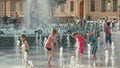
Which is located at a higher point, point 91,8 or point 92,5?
point 92,5

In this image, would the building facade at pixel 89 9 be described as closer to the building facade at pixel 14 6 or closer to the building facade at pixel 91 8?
the building facade at pixel 91 8

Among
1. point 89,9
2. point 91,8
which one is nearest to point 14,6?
point 89,9

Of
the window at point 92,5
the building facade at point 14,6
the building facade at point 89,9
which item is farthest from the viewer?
the building facade at point 14,6

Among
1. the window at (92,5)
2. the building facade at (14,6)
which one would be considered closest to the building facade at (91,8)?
the window at (92,5)

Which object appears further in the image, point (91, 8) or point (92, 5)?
point (92, 5)

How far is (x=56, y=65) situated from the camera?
15.6 meters

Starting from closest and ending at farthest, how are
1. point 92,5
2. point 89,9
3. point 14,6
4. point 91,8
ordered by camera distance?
point 89,9
point 91,8
point 92,5
point 14,6

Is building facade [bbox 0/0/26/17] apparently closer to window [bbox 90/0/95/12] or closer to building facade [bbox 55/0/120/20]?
building facade [bbox 55/0/120/20]

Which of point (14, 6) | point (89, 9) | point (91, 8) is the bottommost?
point (89, 9)

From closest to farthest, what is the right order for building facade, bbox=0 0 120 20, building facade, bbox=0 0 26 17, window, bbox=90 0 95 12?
building facade, bbox=0 0 120 20
window, bbox=90 0 95 12
building facade, bbox=0 0 26 17

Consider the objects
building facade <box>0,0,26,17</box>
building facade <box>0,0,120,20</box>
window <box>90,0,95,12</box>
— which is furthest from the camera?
building facade <box>0,0,26,17</box>

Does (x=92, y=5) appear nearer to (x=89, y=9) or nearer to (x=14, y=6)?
(x=89, y=9)

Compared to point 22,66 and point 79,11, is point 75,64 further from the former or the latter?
A: point 79,11

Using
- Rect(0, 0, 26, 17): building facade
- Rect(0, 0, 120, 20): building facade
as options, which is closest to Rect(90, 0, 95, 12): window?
Rect(0, 0, 120, 20): building facade
